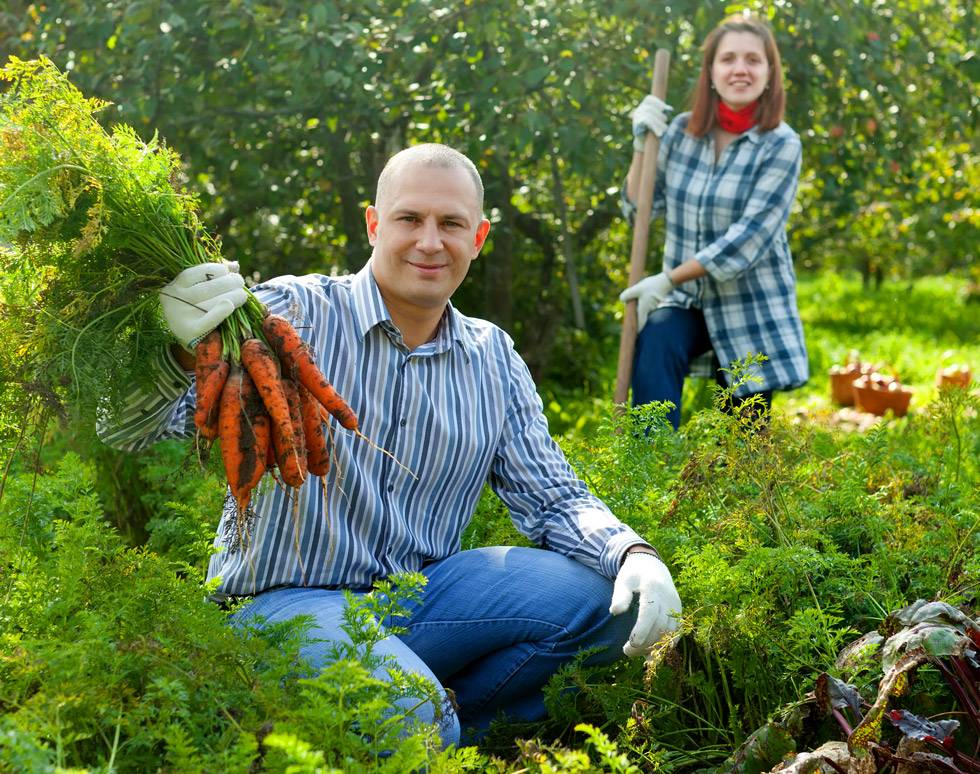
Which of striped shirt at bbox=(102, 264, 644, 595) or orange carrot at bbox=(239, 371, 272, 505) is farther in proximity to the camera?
striped shirt at bbox=(102, 264, 644, 595)

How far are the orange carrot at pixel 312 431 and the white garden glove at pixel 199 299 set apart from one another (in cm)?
22

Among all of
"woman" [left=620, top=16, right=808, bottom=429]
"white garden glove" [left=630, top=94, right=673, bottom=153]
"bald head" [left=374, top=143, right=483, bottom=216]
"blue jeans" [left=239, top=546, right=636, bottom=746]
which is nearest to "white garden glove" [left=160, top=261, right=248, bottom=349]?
"bald head" [left=374, top=143, right=483, bottom=216]

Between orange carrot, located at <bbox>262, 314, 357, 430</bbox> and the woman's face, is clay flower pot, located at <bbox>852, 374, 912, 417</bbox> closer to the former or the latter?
the woman's face

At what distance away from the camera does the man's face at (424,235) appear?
2.74 metres

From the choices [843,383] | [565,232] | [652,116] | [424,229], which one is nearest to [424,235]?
[424,229]

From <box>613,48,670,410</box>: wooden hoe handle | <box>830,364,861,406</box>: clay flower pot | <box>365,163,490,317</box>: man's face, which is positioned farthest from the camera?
<box>830,364,861,406</box>: clay flower pot

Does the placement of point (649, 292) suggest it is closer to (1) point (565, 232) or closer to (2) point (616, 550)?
(1) point (565, 232)

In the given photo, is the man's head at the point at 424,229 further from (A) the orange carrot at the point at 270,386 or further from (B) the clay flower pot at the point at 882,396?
(B) the clay flower pot at the point at 882,396

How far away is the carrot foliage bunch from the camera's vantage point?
2148 millimetres

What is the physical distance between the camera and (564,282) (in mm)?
6633

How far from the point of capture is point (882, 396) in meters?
6.34

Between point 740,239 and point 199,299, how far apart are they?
2.51 m

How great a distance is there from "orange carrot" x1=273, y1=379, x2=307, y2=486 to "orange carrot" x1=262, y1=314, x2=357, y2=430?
0.03 meters

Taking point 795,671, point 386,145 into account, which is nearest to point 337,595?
point 795,671
